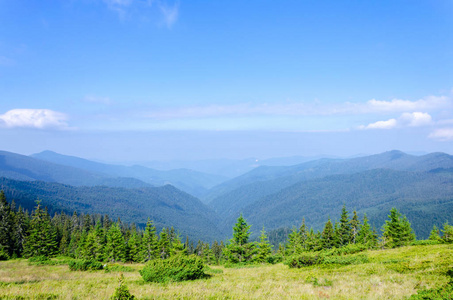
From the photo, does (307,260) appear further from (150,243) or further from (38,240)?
(38,240)

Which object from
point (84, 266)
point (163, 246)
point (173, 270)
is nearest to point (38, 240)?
point (163, 246)

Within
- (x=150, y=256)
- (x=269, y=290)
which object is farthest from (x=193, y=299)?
(x=150, y=256)

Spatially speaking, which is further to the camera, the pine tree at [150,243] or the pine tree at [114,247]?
the pine tree at [150,243]

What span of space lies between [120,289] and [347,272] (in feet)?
43.1

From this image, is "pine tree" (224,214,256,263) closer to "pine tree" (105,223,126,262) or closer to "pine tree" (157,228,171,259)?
"pine tree" (157,228,171,259)

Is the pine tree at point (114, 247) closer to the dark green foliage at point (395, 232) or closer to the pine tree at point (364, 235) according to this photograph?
the pine tree at point (364, 235)

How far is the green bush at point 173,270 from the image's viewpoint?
14047 mm

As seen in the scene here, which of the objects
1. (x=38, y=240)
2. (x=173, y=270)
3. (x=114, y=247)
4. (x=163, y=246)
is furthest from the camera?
(x=38, y=240)

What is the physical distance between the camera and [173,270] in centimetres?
1448

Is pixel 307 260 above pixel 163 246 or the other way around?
above

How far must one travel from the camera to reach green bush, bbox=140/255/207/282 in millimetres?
14047

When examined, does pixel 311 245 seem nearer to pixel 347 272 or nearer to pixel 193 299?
pixel 347 272

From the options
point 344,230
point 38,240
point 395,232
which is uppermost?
point 395,232

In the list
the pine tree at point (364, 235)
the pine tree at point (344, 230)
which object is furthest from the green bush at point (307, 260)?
the pine tree at point (364, 235)
